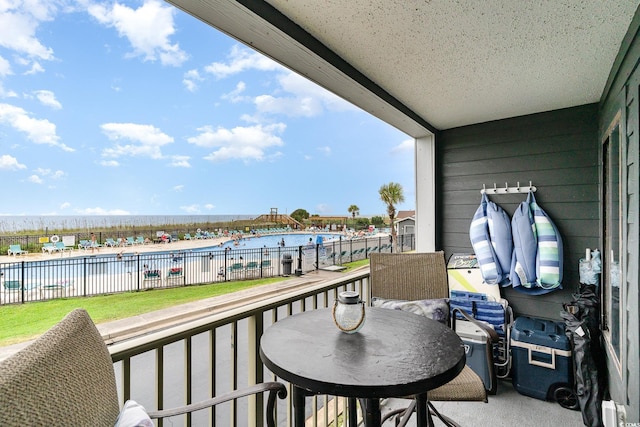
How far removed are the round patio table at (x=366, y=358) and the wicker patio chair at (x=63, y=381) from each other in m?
0.40

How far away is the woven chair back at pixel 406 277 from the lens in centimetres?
203

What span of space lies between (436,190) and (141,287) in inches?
181

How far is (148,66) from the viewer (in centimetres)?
568

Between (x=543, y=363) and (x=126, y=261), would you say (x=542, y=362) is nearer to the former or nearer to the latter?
(x=543, y=363)

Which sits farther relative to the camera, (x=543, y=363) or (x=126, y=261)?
(x=126, y=261)

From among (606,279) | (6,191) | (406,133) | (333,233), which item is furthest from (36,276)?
(606,279)

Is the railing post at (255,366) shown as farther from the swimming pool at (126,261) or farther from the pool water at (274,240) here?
the pool water at (274,240)

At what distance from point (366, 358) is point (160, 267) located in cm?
464

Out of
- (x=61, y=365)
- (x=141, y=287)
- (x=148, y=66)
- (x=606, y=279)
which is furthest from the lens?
(x=148, y=66)

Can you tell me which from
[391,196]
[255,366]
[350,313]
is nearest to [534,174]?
A: [391,196]

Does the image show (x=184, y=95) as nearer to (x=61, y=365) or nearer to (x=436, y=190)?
(x=436, y=190)

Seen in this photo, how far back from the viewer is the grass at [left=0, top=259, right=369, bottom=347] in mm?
2184

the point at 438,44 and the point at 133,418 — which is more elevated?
the point at 438,44

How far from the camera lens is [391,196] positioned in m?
5.03
